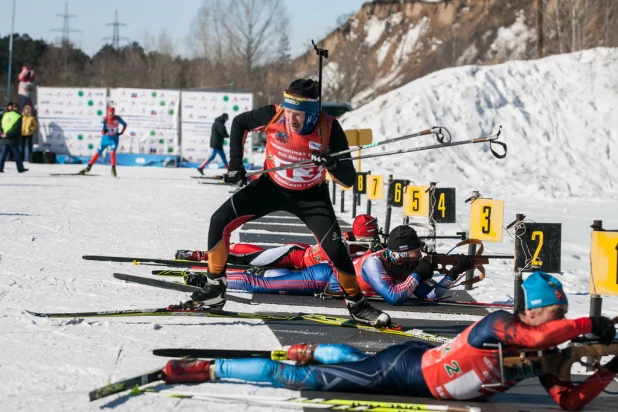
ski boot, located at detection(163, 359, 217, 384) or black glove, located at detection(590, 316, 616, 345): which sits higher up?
black glove, located at detection(590, 316, 616, 345)

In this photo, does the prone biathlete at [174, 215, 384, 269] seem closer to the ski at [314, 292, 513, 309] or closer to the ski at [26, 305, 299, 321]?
the ski at [314, 292, 513, 309]

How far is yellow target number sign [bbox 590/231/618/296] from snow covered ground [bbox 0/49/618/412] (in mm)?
1797

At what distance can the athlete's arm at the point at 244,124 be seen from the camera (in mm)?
6984

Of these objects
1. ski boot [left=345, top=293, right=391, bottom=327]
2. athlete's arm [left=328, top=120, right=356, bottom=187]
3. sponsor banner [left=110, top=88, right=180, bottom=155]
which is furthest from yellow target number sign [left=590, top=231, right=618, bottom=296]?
sponsor banner [left=110, top=88, right=180, bottom=155]

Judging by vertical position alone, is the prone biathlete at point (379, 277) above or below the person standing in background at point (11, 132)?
below

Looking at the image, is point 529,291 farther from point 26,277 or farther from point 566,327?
point 26,277

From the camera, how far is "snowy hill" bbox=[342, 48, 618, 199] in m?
27.9

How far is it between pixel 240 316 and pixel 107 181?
52.0 ft

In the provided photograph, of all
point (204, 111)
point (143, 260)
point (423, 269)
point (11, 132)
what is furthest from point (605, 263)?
point (204, 111)

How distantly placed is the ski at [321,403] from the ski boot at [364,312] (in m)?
2.00

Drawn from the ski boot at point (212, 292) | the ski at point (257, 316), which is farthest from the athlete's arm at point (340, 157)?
the ski boot at point (212, 292)

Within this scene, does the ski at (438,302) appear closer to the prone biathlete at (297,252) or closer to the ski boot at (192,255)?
the prone biathlete at (297,252)

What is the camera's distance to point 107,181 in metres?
21.8

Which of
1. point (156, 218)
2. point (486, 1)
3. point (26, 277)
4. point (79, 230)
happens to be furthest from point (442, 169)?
point (486, 1)
